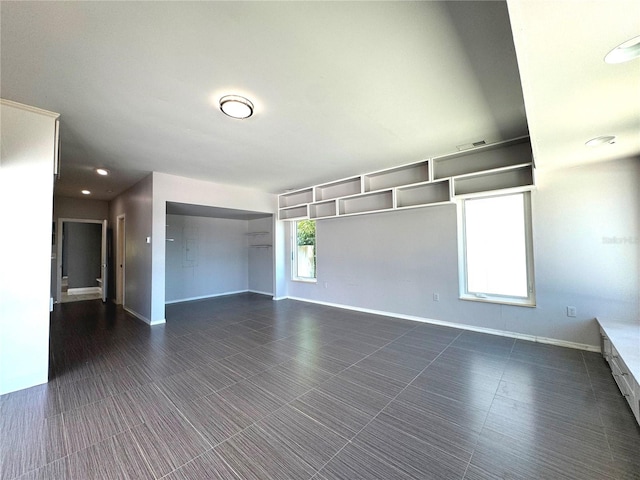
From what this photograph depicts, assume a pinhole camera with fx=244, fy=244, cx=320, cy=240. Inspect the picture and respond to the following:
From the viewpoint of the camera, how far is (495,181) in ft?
11.9

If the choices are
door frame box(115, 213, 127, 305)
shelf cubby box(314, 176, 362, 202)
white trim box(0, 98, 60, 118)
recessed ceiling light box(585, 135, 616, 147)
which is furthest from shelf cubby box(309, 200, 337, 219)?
door frame box(115, 213, 127, 305)

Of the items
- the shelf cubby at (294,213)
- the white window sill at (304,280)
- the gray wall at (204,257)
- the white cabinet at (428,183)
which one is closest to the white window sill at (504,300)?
the white cabinet at (428,183)

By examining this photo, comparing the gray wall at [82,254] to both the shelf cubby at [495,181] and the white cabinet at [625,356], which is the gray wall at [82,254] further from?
the white cabinet at [625,356]

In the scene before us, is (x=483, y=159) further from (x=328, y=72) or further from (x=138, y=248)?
(x=138, y=248)

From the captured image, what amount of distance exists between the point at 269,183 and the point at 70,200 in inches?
225

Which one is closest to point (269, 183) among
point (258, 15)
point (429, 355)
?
point (258, 15)

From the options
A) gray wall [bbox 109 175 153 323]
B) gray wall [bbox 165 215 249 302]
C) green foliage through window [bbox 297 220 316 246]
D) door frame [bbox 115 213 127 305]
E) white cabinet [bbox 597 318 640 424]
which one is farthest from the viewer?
gray wall [bbox 165 215 249 302]

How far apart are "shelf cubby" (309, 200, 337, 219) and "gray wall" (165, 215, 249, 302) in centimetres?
296

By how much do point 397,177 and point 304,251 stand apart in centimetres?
303

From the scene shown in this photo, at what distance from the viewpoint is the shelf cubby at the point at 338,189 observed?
516 cm

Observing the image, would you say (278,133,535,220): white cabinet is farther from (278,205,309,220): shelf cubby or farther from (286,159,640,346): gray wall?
(286,159,640,346): gray wall

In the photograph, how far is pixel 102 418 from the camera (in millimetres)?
1915

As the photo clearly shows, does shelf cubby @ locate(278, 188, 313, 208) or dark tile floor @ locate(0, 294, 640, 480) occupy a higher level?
shelf cubby @ locate(278, 188, 313, 208)

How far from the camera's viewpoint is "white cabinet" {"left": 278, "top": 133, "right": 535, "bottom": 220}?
346 centimetres
